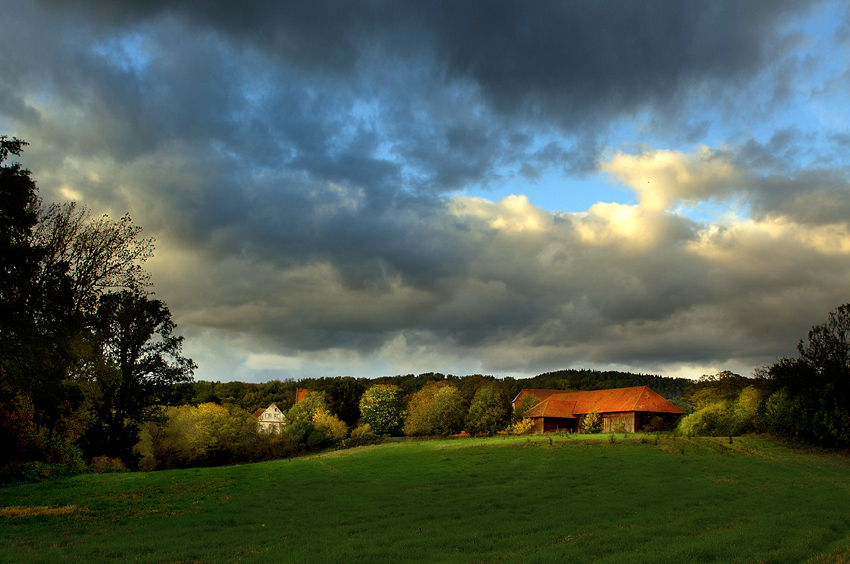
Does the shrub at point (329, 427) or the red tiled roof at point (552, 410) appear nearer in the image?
the red tiled roof at point (552, 410)

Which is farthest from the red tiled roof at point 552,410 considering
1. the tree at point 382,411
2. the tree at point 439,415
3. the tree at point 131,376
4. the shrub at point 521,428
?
the tree at point 131,376

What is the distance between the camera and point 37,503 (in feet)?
63.4

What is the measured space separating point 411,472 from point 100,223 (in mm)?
27127

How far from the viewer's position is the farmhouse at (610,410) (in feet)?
222

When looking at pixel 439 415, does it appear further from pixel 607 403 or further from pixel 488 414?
pixel 607 403

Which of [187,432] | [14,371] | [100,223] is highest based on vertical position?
[100,223]

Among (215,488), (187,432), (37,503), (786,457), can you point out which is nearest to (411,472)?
(215,488)

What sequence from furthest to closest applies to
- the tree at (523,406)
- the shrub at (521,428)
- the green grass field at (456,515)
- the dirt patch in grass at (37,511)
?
the tree at (523,406) < the shrub at (521,428) < the dirt patch in grass at (37,511) < the green grass field at (456,515)

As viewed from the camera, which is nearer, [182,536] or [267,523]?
[182,536]

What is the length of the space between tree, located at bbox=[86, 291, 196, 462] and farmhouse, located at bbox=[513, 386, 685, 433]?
5120cm

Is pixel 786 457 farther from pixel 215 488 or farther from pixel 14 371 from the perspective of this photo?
pixel 14 371

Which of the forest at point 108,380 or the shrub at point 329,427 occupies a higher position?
the forest at point 108,380

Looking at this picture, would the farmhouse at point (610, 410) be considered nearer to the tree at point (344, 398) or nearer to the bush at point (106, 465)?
the tree at point (344, 398)

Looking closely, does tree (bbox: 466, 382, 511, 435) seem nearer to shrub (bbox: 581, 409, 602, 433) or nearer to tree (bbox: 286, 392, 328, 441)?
shrub (bbox: 581, 409, 602, 433)
